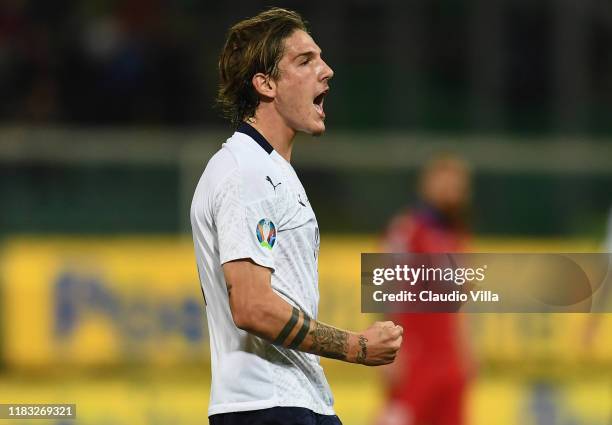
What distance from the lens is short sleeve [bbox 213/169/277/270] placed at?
10.7 feet

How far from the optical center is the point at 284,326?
129 inches

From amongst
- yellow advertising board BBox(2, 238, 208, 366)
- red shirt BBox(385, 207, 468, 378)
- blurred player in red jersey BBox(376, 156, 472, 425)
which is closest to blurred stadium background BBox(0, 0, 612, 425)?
yellow advertising board BBox(2, 238, 208, 366)

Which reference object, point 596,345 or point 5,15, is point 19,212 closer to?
point 5,15

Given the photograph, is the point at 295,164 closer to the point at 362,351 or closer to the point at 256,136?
the point at 256,136

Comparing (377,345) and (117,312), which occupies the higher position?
(117,312)

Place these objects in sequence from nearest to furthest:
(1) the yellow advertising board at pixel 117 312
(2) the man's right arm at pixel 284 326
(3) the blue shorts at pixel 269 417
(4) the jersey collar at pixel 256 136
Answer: (2) the man's right arm at pixel 284 326
(3) the blue shorts at pixel 269 417
(4) the jersey collar at pixel 256 136
(1) the yellow advertising board at pixel 117 312

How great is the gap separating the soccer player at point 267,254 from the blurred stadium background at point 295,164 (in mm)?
3987

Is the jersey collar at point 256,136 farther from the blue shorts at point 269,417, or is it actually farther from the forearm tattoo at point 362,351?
the blue shorts at point 269,417

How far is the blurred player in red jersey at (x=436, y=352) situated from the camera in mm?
7863

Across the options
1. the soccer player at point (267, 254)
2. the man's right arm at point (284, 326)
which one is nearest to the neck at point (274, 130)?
the soccer player at point (267, 254)

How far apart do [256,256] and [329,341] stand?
323 mm

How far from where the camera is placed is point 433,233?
771cm

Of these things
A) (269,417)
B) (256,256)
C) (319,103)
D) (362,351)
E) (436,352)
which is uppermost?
(436,352)

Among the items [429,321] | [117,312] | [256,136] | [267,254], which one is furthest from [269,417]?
[117,312]
